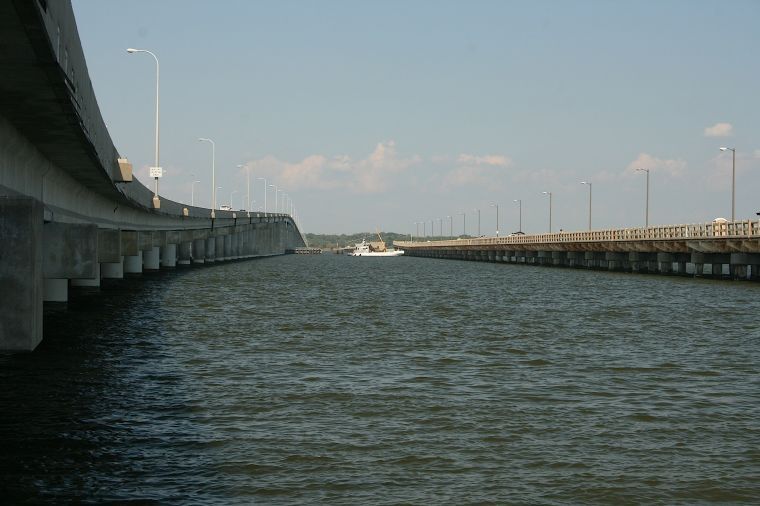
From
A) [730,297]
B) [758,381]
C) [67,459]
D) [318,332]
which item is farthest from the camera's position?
[730,297]

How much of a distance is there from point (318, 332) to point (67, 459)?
19.5m

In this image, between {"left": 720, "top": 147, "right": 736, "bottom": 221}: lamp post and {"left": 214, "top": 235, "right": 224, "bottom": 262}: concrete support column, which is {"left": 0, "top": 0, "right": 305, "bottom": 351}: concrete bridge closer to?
{"left": 720, "top": 147, "right": 736, "bottom": 221}: lamp post

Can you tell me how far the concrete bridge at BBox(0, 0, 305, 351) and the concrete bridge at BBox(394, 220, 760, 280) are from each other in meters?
43.3

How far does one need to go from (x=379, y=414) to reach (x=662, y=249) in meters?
72.0

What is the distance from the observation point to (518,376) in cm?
2316

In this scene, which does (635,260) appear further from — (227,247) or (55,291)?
(55,291)

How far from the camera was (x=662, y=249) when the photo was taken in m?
85.8

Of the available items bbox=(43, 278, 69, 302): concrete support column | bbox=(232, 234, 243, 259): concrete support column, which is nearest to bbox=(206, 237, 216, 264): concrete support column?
bbox=(232, 234, 243, 259): concrete support column

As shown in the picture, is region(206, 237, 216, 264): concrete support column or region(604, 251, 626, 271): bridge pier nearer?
region(604, 251, 626, 271): bridge pier

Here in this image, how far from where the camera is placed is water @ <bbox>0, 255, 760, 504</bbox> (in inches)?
525

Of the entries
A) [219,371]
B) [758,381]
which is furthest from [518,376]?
[219,371]

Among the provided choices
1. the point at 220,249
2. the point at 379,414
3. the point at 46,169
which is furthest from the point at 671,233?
the point at 220,249

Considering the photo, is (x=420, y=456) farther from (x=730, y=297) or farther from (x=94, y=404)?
(x=730, y=297)

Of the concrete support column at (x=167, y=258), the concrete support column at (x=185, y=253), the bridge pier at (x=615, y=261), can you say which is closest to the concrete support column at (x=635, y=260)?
the bridge pier at (x=615, y=261)
